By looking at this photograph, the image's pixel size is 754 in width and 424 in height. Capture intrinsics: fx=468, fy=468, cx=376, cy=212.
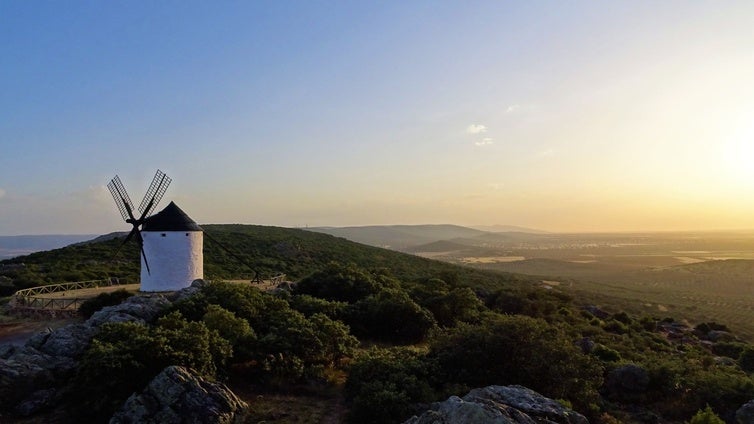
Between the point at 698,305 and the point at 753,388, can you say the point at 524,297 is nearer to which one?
the point at 753,388

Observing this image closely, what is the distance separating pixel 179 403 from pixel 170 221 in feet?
67.4

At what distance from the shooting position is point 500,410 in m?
9.09

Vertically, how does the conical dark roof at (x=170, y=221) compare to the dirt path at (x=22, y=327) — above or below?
above

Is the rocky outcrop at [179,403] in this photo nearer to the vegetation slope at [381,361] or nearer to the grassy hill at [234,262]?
the vegetation slope at [381,361]

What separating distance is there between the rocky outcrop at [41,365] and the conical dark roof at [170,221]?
12473 millimetres

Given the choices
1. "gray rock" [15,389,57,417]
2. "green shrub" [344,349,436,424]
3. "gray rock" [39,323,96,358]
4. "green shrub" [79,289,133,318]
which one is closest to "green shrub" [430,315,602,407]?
"green shrub" [344,349,436,424]

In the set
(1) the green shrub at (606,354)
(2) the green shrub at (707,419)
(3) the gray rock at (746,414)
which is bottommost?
(1) the green shrub at (606,354)

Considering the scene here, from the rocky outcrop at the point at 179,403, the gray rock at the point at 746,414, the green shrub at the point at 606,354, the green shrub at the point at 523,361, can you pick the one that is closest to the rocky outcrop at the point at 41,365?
the rocky outcrop at the point at 179,403

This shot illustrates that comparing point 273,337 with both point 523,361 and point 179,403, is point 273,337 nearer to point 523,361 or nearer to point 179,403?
point 179,403

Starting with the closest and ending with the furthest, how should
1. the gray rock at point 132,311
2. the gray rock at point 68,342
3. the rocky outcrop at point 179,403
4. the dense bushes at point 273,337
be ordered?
1. the rocky outcrop at point 179,403
2. the gray rock at point 68,342
3. the dense bushes at point 273,337
4. the gray rock at point 132,311

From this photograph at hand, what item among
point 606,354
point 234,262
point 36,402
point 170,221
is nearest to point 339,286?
point 170,221

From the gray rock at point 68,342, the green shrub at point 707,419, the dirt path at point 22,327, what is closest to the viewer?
the green shrub at point 707,419

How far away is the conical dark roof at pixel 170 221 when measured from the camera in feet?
97.7

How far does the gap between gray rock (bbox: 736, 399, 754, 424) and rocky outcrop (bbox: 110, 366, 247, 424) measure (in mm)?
15008
